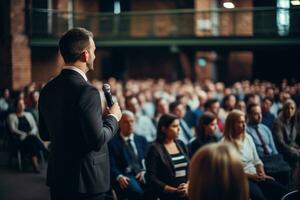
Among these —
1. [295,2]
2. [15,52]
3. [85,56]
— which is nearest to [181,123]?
[295,2]

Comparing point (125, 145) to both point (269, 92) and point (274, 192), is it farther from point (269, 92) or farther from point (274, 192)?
point (269, 92)

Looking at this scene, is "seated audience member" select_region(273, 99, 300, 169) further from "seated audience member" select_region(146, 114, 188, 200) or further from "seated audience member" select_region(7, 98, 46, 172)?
"seated audience member" select_region(7, 98, 46, 172)

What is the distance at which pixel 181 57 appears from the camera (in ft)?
78.8

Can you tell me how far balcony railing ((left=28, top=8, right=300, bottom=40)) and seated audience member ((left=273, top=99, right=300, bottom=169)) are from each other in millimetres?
11212

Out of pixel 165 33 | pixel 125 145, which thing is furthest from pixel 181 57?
pixel 125 145

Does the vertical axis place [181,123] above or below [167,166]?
above

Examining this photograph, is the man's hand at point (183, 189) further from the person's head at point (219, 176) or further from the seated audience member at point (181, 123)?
the seated audience member at point (181, 123)

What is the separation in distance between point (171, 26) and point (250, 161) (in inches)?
666

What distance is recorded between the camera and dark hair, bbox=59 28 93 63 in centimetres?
296

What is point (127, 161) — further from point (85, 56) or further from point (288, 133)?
point (85, 56)

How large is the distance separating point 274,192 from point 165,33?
17.9m

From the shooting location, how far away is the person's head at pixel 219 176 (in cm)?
232

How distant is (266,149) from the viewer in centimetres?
683

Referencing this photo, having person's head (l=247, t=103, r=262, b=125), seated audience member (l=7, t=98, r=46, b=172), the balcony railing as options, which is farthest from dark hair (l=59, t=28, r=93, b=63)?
the balcony railing
